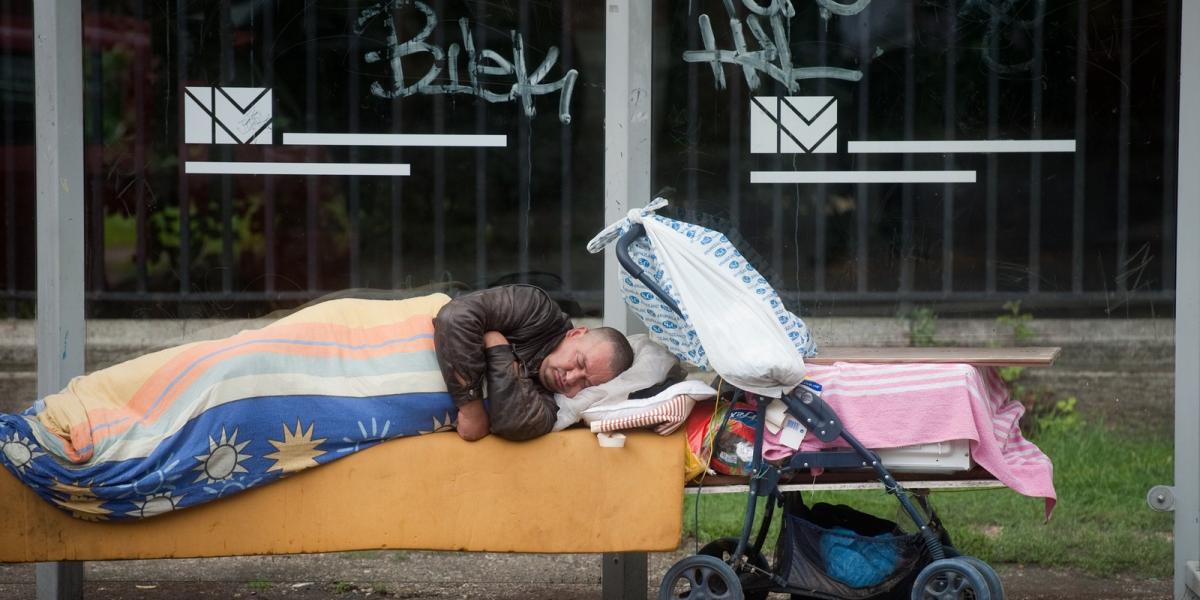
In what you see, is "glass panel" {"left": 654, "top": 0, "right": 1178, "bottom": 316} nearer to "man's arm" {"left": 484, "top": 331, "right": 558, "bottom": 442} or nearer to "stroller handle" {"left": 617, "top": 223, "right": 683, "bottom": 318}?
"stroller handle" {"left": 617, "top": 223, "right": 683, "bottom": 318}

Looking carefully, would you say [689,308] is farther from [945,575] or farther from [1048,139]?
[1048,139]

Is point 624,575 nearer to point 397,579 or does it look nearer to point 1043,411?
point 397,579

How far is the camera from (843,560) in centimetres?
391

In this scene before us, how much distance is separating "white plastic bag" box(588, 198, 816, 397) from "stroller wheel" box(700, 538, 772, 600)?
57 cm

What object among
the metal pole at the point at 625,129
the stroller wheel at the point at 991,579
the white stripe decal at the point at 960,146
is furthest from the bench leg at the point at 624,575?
the white stripe decal at the point at 960,146

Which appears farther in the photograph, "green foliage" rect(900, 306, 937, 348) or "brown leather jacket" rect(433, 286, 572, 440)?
"green foliage" rect(900, 306, 937, 348)

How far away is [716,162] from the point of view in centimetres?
479

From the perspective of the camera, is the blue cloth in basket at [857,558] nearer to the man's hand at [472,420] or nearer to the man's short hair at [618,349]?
the man's short hair at [618,349]

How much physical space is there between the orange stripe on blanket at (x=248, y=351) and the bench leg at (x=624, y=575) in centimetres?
101

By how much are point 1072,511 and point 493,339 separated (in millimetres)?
2549

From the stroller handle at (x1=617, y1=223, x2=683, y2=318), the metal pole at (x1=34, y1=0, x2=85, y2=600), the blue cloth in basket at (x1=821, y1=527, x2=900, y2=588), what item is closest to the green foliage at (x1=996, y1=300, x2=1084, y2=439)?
the blue cloth in basket at (x1=821, y1=527, x2=900, y2=588)

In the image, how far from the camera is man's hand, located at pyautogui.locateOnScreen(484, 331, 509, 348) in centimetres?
396

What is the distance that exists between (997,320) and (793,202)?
84cm

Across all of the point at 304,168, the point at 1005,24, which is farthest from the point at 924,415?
the point at 304,168
